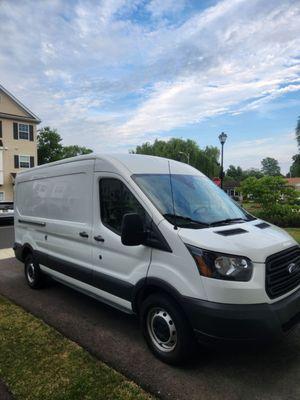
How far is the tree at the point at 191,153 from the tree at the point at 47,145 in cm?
2220

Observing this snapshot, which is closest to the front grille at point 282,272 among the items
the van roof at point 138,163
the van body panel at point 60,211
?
the van roof at point 138,163

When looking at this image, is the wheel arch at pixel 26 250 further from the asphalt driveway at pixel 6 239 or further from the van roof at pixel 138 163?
the asphalt driveway at pixel 6 239

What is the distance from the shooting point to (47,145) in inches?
2019

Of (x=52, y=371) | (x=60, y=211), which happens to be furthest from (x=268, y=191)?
(x=52, y=371)

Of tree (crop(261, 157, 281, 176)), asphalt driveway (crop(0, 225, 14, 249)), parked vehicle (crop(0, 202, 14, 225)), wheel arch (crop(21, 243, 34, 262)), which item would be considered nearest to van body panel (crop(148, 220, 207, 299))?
wheel arch (crop(21, 243, 34, 262))

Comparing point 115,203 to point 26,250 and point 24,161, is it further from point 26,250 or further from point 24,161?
point 24,161

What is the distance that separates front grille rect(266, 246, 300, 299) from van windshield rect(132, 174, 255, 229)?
67cm

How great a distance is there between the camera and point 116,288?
158 inches

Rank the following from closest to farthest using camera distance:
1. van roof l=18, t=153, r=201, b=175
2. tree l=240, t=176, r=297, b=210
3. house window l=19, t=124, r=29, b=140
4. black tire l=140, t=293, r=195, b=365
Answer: black tire l=140, t=293, r=195, b=365
van roof l=18, t=153, r=201, b=175
tree l=240, t=176, r=297, b=210
house window l=19, t=124, r=29, b=140

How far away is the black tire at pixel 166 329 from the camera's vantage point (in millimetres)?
3264

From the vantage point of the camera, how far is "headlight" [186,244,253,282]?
3020 mm

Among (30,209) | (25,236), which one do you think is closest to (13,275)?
(25,236)

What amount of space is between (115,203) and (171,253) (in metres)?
1.10

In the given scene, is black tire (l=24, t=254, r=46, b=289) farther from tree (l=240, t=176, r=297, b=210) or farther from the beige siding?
the beige siding
